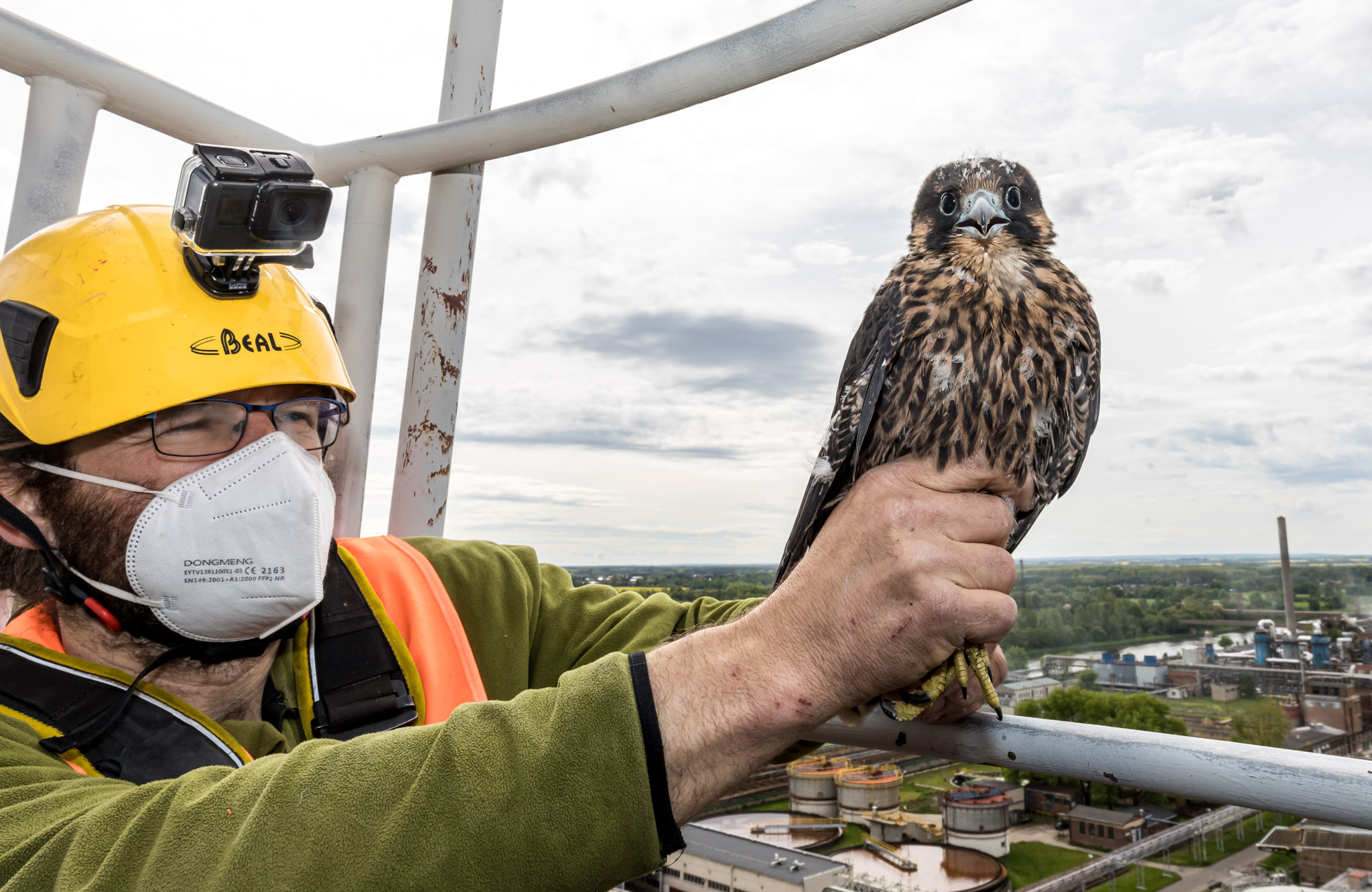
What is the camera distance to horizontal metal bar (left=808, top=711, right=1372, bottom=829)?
0.98 meters

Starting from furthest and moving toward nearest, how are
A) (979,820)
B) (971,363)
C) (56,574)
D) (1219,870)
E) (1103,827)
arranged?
(979,820)
(1103,827)
(1219,870)
(56,574)
(971,363)

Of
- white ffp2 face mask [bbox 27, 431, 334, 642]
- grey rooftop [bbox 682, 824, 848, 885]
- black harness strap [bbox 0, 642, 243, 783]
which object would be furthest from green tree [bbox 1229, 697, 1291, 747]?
black harness strap [bbox 0, 642, 243, 783]

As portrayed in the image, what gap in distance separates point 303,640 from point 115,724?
0.50 metres

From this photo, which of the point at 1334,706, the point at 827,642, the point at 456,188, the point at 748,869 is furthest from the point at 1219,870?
the point at 456,188

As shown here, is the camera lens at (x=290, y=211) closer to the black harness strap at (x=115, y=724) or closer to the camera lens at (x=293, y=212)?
the camera lens at (x=293, y=212)

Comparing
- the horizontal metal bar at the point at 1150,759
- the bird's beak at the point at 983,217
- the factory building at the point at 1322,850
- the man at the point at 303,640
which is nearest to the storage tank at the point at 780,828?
the man at the point at 303,640

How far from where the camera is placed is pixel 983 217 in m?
1.55

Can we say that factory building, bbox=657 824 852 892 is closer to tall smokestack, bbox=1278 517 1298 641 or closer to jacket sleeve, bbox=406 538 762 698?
jacket sleeve, bbox=406 538 762 698

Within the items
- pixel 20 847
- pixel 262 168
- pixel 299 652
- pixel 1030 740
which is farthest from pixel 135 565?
pixel 1030 740

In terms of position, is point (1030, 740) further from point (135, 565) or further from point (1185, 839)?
point (135, 565)

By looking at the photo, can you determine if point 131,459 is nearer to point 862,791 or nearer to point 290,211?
point 290,211

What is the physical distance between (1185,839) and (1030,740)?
158cm

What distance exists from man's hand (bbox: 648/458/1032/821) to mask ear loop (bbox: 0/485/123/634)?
1.40 m

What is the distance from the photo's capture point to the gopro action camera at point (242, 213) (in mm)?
1771
